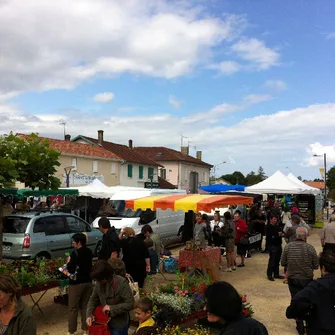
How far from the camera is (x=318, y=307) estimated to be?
319cm

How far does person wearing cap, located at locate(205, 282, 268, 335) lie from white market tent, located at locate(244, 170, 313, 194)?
16521 millimetres

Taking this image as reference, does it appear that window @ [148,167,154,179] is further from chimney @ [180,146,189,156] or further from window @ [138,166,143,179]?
chimney @ [180,146,189,156]

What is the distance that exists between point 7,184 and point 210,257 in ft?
15.6

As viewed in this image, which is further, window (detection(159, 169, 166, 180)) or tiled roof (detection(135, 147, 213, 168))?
tiled roof (detection(135, 147, 213, 168))

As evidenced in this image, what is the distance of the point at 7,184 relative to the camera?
7457 mm

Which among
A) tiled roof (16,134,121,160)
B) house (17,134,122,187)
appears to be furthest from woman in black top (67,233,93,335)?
tiled roof (16,134,121,160)

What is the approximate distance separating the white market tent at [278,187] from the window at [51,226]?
1006cm

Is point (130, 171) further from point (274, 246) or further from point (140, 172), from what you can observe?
point (274, 246)

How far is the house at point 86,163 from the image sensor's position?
32188 millimetres

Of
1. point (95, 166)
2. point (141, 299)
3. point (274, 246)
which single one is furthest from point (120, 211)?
point (95, 166)

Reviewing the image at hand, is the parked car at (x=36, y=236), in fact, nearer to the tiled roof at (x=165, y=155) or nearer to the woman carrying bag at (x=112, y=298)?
the woman carrying bag at (x=112, y=298)

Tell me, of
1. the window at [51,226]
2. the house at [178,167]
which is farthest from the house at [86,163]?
the window at [51,226]

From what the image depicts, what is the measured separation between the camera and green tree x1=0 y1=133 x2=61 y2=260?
7.50m

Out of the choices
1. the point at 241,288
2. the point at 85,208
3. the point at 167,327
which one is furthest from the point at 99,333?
the point at 85,208
